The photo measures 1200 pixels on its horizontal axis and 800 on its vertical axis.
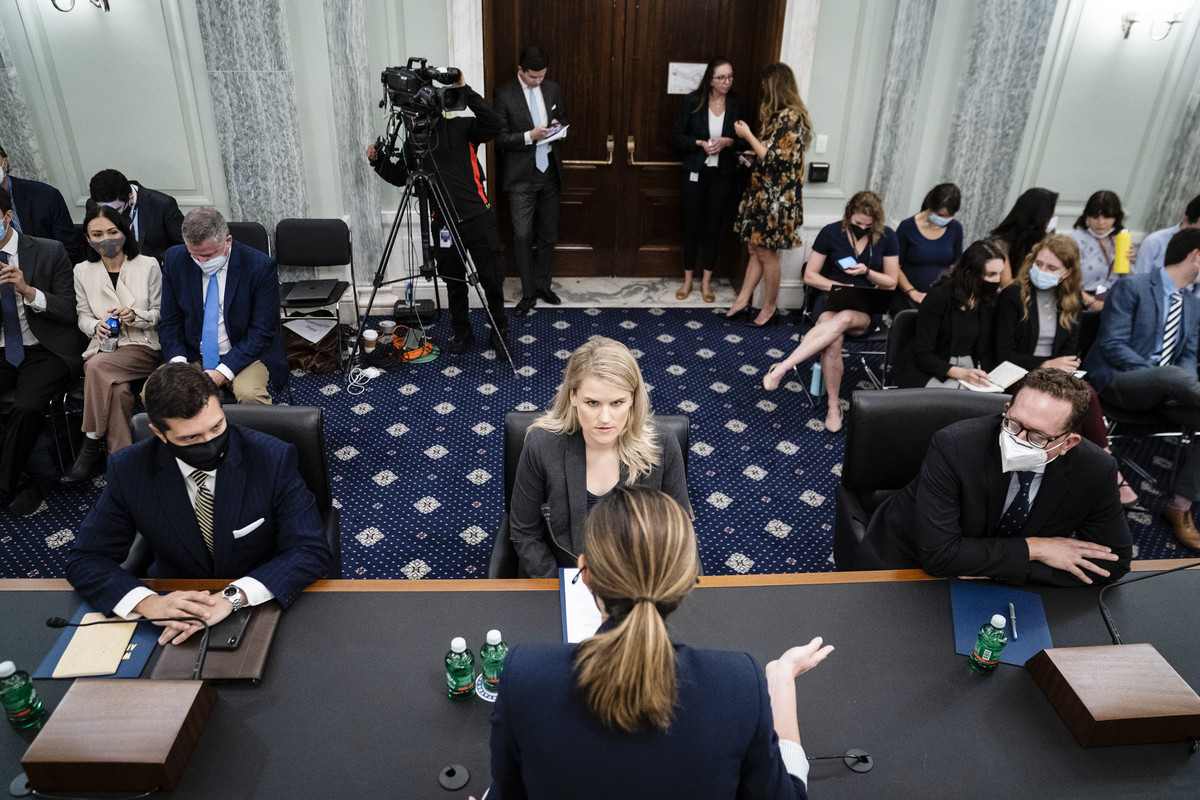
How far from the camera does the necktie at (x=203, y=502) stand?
7.40ft

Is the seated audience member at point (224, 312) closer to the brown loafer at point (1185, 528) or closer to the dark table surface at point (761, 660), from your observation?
the dark table surface at point (761, 660)

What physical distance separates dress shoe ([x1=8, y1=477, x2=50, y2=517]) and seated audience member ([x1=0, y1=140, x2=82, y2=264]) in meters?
1.35

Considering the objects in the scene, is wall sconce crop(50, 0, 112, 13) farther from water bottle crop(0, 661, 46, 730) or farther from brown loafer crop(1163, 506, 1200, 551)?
brown loafer crop(1163, 506, 1200, 551)

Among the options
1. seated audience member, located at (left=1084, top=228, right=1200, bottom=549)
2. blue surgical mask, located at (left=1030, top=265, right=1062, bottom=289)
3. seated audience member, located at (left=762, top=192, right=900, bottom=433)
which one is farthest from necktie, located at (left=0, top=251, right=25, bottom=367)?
seated audience member, located at (left=1084, top=228, right=1200, bottom=549)

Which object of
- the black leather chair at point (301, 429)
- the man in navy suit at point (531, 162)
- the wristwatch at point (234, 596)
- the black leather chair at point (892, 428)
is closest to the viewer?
the wristwatch at point (234, 596)

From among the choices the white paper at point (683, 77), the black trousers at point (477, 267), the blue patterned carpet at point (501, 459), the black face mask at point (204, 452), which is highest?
the white paper at point (683, 77)

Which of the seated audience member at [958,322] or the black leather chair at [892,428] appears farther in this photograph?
the seated audience member at [958,322]

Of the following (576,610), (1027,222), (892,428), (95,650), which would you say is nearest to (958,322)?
(1027,222)

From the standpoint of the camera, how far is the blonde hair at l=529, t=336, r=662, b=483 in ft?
7.72

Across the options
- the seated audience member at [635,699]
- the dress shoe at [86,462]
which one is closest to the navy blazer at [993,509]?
the seated audience member at [635,699]

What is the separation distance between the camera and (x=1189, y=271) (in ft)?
12.8

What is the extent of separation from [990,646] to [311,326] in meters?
4.35

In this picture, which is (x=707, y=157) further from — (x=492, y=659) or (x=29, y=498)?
(x=492, y=659)

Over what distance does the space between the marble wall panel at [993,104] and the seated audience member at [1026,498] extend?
4019 millimetres
